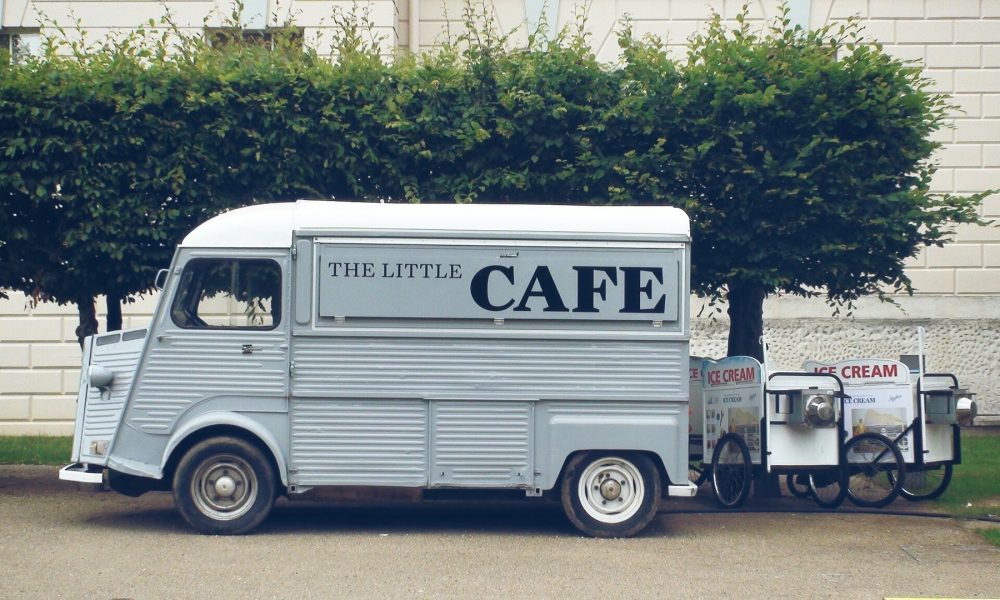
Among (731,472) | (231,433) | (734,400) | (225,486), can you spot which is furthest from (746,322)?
(225,486)

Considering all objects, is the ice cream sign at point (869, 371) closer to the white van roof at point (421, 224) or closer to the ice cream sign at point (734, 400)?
the ice cream sign at point (734, 400)

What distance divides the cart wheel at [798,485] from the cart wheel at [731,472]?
94 cm

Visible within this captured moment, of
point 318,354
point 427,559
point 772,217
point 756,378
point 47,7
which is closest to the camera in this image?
point 427,559

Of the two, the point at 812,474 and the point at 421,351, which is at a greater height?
the point at 421,351

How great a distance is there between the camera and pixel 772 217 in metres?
11.2

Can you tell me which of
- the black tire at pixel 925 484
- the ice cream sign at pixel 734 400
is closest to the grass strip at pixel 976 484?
the black tire at pixel 925 484

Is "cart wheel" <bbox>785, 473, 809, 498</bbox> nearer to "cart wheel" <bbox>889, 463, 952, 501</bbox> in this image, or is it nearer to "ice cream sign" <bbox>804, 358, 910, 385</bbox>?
"cart wheel" <bbox>889, 463, 952, 501</bbox>

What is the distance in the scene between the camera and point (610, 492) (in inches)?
387

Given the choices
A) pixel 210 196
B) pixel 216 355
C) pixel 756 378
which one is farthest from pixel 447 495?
pixel 210 196

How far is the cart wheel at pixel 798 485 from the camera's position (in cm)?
1170

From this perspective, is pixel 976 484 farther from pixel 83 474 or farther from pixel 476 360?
pixel 83 474

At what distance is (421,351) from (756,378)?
120 inches

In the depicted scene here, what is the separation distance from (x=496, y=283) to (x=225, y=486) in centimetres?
275

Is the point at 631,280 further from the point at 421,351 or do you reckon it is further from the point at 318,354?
the point at 318,354
